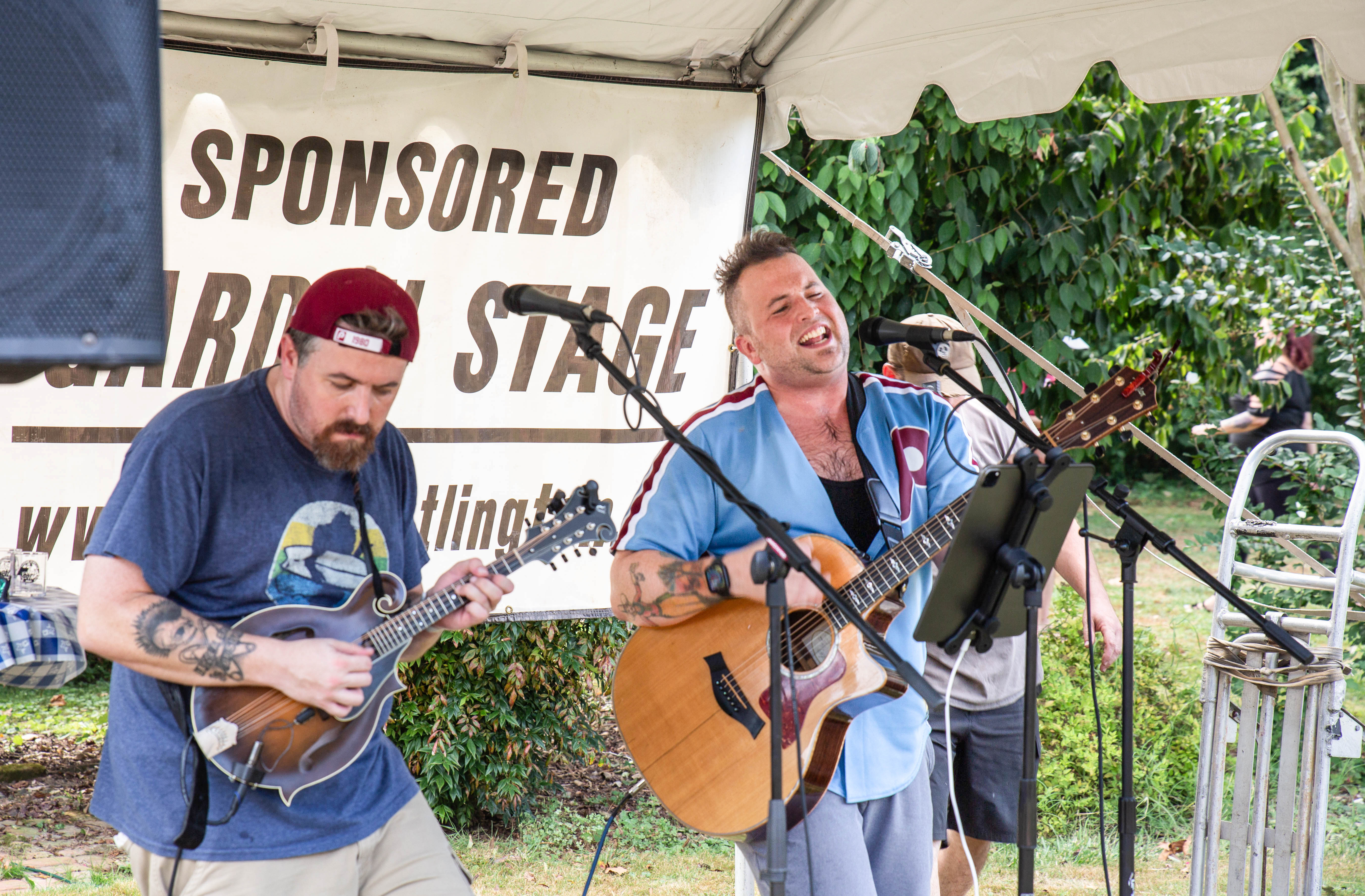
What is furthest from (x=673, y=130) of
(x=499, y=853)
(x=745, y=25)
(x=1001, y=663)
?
(x=499, y=853)

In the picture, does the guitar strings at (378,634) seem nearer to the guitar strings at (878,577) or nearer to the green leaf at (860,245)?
the guitar strings at (878,577)

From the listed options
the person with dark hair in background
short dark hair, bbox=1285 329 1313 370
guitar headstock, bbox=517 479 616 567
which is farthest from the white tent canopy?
short dark hair, bbox=1285 329 1313 370

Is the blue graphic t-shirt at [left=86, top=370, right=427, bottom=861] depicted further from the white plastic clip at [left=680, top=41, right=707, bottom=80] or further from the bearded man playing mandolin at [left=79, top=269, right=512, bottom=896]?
the white plastic clip at [left=680, top=41, right=707, bottom=80]

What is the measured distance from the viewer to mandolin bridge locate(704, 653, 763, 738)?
2664mm

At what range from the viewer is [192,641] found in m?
2.17

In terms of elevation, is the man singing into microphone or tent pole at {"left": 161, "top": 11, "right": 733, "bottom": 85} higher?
tent pole at {"left": 161, "top": 11, "right": 733, "bottom": 85}

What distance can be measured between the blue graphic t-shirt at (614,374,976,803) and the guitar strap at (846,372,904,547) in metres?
0.01

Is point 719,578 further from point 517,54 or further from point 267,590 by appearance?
point 517,54

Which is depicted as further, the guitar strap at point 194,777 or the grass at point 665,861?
the grass at point 665,861

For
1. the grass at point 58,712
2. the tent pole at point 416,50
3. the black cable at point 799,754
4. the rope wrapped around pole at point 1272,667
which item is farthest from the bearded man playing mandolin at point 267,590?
the grass at point 58,712

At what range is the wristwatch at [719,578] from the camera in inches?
100

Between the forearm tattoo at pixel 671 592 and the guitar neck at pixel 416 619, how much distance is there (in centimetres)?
28

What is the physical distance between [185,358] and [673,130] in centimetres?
166

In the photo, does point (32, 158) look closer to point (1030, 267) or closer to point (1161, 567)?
point (1030, 267)
